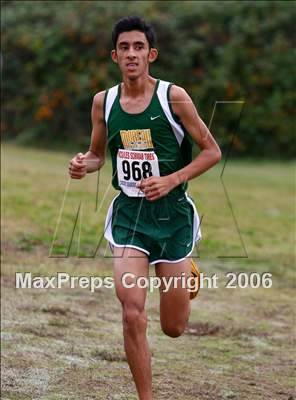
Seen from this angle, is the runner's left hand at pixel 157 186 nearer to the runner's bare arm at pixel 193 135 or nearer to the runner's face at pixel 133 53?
the runner's bare arm at pixel 193 135

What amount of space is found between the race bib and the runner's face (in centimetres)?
41

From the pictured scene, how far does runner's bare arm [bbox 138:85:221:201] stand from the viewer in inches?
197

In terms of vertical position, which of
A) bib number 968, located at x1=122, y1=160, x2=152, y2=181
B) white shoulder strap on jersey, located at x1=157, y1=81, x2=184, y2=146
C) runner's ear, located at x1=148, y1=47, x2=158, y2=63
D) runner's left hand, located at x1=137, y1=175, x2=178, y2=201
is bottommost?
runner's left hand, located at x1=137, y1=175, x2=178, y2=201

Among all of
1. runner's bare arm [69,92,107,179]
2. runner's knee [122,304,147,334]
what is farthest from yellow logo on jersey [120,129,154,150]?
runner's knee [122,304,147,334]

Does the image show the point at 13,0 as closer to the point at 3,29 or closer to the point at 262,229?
the point at 3,29

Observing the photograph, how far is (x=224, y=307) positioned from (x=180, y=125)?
13.0ft

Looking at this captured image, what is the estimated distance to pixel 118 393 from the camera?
588cm

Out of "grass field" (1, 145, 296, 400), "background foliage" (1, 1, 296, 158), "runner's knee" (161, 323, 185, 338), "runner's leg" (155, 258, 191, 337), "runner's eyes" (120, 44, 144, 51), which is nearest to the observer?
"runner's eyes" (120, 44, 144, 51)

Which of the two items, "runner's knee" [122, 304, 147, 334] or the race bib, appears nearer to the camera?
"runner's knee" [122, 304, 147, 334]

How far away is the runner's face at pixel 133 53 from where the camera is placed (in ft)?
16.7

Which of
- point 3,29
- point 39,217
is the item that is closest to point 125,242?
point 39,217

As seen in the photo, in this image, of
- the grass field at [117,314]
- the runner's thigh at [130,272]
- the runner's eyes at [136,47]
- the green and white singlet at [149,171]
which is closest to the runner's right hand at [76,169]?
the green and white singlet at [149,171]

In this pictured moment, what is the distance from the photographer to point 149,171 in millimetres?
5102

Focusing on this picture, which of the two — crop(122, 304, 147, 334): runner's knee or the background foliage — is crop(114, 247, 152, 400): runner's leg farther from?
the background foliage
